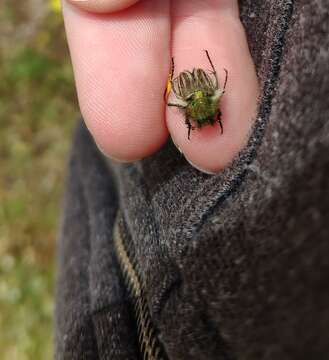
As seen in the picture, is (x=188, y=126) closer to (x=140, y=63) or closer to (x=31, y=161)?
(x=140, y=63)

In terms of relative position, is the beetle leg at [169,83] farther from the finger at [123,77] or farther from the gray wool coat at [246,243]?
the gray wool coat at [246,243]

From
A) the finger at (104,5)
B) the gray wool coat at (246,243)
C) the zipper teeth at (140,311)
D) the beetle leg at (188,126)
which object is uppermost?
the finger at (104,5)

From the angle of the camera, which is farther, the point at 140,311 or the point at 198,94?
the point at 198,94

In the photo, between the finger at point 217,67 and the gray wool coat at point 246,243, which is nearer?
the gray wool coat at point 246,243

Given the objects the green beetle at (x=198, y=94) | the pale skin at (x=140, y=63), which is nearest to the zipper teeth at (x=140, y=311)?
the pale skin at (x=140, y=63)

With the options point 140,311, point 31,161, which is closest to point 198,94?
point 140,311

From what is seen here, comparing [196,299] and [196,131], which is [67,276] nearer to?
[196,131]

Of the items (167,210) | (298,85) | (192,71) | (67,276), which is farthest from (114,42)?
(67,276)
